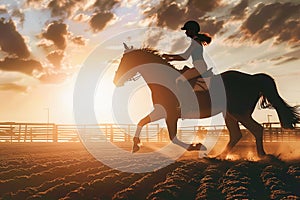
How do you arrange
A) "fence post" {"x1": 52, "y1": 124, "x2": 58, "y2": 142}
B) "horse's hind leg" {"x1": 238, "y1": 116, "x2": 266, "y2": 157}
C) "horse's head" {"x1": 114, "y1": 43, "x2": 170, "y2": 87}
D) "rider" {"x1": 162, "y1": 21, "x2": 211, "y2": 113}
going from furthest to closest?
1. "fence post" {"x1": 52, "y1": 124, "x2": 58, "y2": 142}
2. "horse's head" {"x1": 114, "y1": 43, "x2": 170, "y2": 87}
3. "horse's hind leg" {"x1": 238, "y1": 116, "x2": 266, "y2": 157}
4. "rider" {"x1": 162, "y1": 21, "x2": 211, "y2": 113}

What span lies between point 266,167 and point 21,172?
476 centimetres

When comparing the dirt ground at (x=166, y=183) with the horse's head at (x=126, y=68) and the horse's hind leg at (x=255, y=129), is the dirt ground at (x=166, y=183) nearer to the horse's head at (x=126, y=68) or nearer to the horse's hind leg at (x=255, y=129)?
the horse's hind leg at (x=255, y=129)

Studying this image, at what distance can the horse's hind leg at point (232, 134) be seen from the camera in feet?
33.1

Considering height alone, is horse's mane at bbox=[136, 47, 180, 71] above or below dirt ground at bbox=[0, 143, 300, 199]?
above

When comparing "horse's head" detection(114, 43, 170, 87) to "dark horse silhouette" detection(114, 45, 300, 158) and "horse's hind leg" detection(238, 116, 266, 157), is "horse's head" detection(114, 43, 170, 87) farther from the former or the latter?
"horse's hind leg" detection(238, 116, 266, 157)

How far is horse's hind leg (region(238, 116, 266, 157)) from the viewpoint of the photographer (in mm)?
9492

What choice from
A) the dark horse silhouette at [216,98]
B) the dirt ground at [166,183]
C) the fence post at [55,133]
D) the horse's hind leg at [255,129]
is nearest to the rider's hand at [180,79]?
the dark horse silhouette at [216,98]

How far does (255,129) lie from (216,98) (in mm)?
1148

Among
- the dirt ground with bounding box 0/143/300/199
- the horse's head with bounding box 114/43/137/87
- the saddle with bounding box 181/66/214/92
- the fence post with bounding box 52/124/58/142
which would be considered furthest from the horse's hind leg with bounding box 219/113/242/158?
the fence post with bounding box 52/124/58/142

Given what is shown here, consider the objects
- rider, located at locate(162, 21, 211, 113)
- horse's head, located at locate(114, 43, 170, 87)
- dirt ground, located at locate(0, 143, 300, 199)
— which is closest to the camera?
dirt ground, located at locate(0, 143, 300, 199)

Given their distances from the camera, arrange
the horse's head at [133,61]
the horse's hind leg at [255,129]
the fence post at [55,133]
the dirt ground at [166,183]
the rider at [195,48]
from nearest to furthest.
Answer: the dirt ground at [166,183] → the rider at [195,48] → the horse's hind leg at [255,129] → the horse's head at [133,61] → the fence post at [55,133]

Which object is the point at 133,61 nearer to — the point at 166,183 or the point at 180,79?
the point at 180,79

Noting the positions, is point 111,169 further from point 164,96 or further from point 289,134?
point 289,134

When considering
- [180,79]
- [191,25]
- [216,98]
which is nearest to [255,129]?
[216,98]
